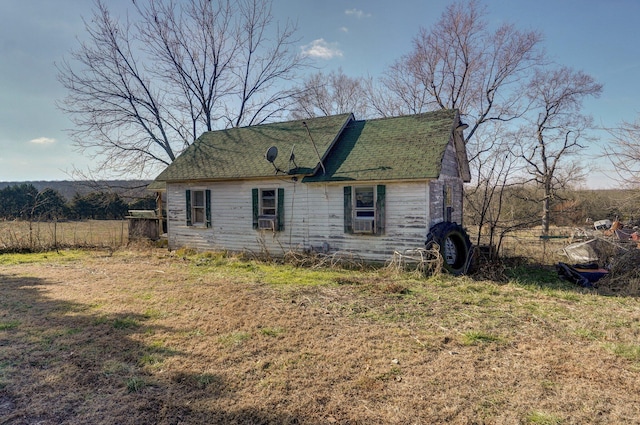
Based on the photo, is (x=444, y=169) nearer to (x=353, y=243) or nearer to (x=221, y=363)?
(x=353, y=243)

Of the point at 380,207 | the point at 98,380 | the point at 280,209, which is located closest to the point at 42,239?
the point at 280,209

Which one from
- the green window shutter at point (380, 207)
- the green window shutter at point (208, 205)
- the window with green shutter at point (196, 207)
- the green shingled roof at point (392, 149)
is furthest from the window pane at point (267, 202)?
the green window shutter at point (380, 207)

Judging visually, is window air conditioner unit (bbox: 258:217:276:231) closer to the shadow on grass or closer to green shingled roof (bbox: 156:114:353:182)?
green shingled roof (bbox: 156:114:353:182)

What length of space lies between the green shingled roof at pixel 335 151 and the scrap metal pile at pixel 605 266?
4171mm

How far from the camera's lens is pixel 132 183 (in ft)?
75.4

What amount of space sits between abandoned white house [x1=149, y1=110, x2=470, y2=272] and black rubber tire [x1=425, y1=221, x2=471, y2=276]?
0.91 ft

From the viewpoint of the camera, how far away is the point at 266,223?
11.9 meters

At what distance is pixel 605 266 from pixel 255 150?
11.4 metres

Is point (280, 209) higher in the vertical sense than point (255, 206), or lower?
lower

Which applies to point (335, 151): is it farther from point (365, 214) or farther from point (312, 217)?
point (365, 214)

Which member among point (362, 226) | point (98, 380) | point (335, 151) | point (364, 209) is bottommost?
point (98, 380)

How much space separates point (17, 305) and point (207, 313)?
3784 mm

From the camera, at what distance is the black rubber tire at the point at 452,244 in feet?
30.9

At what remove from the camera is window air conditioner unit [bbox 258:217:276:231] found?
1175cm
